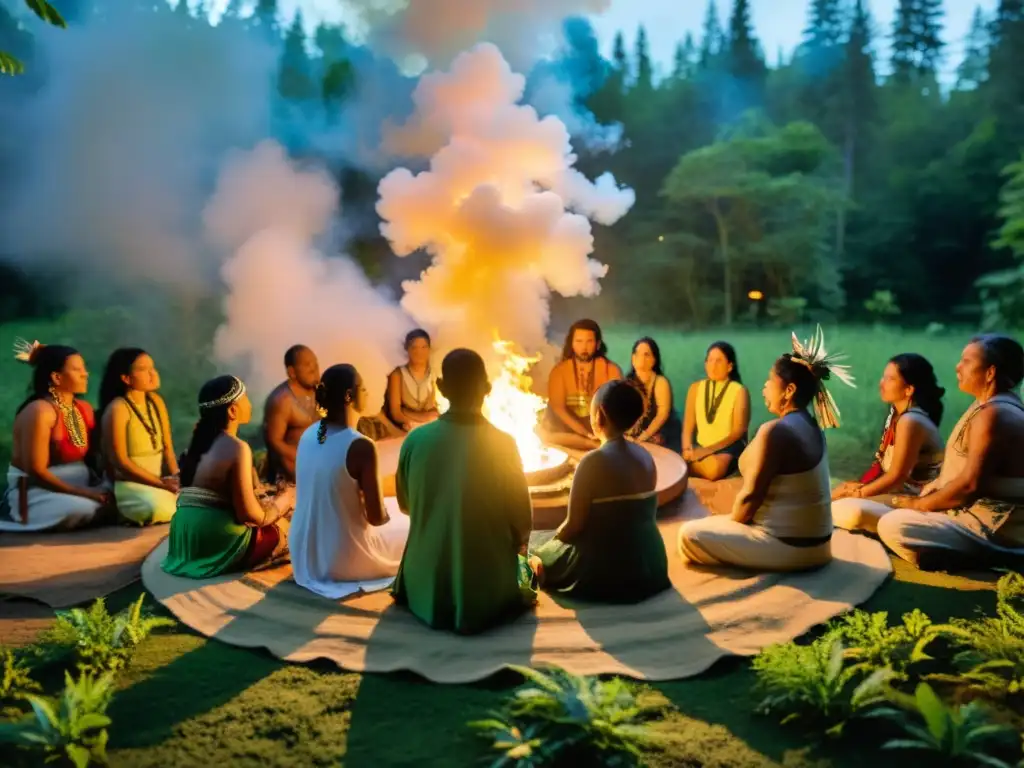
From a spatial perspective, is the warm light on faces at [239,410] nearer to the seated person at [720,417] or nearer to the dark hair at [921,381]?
the seated person at [720,417]

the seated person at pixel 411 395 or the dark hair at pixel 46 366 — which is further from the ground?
the dark hair at pixel 46 366

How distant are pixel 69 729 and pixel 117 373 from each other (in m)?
3.77

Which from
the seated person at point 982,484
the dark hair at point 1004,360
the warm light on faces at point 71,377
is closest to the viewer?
the seated person at point 982,484

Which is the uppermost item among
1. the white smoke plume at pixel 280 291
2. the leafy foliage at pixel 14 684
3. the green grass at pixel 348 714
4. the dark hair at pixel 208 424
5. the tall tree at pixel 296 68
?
the tall tree at pixel 296 68

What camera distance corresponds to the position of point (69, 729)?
129 inches

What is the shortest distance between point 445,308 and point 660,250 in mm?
9502

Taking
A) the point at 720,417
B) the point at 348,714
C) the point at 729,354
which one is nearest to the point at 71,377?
the point at 348,714

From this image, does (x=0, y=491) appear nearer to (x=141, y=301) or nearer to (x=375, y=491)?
(x=141, y=301)

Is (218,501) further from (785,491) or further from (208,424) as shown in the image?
(785,491)

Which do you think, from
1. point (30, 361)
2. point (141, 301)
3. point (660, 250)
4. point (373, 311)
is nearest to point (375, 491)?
point (30, 361)

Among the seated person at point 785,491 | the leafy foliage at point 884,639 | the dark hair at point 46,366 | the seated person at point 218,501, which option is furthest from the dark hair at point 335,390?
the leafy foliage at point 884,639

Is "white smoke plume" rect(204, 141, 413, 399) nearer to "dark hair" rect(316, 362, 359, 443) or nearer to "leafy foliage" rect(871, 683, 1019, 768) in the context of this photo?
"dark hair" rect(316, 362, 359, 443)

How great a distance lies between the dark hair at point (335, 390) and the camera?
15.5 ft

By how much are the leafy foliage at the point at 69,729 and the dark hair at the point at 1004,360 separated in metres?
5.73
